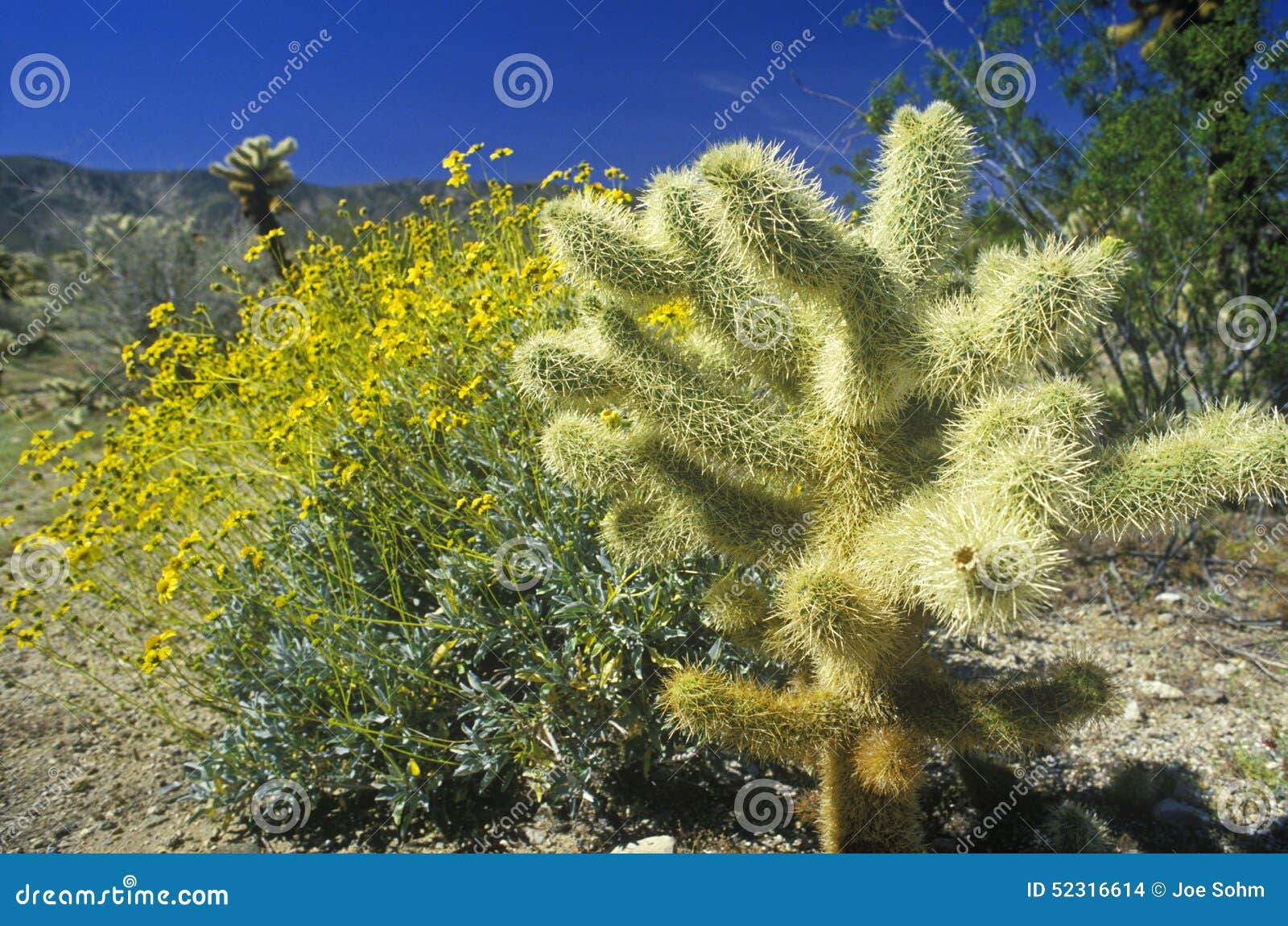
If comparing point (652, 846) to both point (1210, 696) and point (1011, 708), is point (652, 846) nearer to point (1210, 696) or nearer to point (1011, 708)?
point (1011, 708)

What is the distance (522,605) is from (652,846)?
892 millimetres

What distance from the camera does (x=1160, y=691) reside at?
3.95m

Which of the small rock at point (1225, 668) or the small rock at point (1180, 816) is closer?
the small rock at point (1180, 816)

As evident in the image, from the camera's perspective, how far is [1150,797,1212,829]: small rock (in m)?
3.09

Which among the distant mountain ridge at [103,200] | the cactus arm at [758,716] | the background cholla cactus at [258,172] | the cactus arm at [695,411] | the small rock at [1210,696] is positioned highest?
the distant mountain ridge at [103,200]

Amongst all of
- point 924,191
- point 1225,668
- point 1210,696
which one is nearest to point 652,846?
point 924,191

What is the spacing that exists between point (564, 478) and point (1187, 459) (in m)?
1.59

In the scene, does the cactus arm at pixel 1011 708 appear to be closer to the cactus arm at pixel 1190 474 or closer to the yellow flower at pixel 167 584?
the cactus arm at pixel 1190 474

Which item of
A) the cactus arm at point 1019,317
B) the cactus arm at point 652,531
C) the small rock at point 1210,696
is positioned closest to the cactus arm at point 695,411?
the cactus arm at point 652,531

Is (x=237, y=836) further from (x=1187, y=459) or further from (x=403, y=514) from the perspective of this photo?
(x=1187, y=459)

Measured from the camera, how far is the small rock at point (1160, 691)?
12.8 ft

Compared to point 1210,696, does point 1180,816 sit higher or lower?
lower

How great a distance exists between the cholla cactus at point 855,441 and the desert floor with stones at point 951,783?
0.51 metres

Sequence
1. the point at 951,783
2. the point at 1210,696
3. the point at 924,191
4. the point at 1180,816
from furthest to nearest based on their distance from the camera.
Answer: the point at 1210,696, the point at 951,783, the point at 1180,816, the point at 924,191
